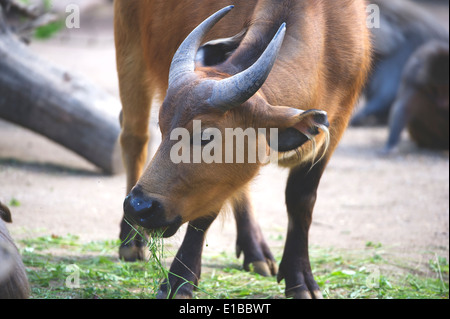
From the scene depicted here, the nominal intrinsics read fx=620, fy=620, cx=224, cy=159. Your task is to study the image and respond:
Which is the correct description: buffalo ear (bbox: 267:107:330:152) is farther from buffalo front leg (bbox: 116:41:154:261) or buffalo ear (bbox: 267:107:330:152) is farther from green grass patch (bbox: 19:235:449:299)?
buffalo front leg (bbox: 116:41:154:261)

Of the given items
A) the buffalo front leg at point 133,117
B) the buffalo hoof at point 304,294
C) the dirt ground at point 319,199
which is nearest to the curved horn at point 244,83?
the dirt ground at point 319,199

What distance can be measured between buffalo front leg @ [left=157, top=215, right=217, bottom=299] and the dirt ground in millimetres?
309

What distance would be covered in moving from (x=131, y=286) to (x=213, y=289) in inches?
20.8

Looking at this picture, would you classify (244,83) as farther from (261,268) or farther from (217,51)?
(261,268)

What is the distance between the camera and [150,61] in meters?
4.40

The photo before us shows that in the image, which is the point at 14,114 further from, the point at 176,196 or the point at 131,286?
the point at 176,196

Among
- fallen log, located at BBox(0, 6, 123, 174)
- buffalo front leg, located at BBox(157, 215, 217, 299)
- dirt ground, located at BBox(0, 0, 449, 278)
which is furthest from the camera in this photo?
fallen log, located at BBox(0, 6, 123, 174)

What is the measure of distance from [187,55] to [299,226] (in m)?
1.52

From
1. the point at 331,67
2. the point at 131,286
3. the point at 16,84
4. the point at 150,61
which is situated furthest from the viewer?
the point at 16,84

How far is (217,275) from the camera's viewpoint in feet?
14.1

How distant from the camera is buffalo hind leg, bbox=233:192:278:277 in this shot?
450 cm

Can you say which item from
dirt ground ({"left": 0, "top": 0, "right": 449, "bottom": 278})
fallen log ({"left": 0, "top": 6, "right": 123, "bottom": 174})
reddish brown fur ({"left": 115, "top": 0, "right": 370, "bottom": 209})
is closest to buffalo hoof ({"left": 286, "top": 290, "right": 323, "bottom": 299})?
dirt ground ({"left": 0, "top": 0, "right": 449, "bottom": 278})

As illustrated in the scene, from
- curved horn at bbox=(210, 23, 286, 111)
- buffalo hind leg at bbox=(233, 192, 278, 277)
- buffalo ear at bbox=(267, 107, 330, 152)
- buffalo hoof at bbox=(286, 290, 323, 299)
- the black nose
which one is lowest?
buffalo hoof at bbox=(286, 290, 323, 299)

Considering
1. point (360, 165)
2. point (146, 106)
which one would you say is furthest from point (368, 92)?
point (146, 106)
